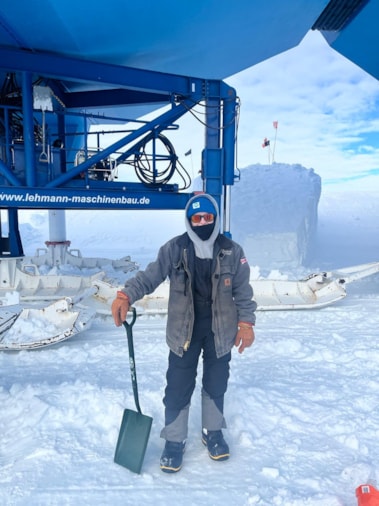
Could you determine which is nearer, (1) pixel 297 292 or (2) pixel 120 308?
(2) pixel 120 308

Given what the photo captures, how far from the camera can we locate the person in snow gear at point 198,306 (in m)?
2.29

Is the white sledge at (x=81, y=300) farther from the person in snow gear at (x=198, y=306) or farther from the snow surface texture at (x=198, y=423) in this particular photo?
the person in snow gear at (x=198, y=306)

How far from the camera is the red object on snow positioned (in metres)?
1.74

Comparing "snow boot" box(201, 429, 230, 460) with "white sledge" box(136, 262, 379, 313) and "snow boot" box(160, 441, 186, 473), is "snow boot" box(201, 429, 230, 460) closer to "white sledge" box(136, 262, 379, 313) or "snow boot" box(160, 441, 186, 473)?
"snow boot" box(160, 441, 186, 473)

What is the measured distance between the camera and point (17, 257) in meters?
7.91

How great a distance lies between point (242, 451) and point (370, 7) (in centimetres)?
754

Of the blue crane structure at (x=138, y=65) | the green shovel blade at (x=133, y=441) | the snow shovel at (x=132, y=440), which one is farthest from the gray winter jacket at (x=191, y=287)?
the blue crane structure at (x=138, y=65)

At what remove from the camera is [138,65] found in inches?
281

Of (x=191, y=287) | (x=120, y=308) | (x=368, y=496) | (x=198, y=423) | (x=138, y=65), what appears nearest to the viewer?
(x=368, y=496)

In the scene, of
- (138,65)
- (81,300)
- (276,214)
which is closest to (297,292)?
(81,300)

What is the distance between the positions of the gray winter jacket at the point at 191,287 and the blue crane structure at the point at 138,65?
4.36 metres

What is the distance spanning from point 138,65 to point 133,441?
6945 mm

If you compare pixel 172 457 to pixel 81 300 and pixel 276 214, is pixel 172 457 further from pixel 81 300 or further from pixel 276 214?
pixel 276 214

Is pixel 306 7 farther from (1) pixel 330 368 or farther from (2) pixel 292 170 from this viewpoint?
(2) pixel 292 170
